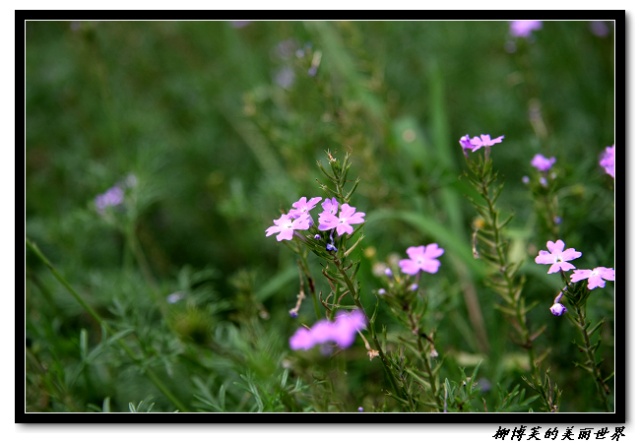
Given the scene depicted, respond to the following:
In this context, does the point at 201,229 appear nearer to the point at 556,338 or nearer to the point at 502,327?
the point at 502,327

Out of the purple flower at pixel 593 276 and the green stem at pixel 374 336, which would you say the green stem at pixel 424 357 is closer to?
the green stem at pixel 374 336

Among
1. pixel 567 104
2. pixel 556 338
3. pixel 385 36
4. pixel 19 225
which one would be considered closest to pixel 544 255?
pixel 556 338

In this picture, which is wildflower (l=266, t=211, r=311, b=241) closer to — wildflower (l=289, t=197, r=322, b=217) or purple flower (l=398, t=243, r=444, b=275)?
wildflower (l=289, t=197, r=322, b=217)

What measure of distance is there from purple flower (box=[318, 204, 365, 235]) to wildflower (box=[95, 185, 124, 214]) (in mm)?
Answer: 965

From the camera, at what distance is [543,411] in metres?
1.31

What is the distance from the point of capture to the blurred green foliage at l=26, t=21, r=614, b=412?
1.52 metres

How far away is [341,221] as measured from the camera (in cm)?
102

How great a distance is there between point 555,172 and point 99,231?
159cm

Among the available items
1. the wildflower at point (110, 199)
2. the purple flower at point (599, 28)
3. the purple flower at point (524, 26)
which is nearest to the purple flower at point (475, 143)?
the purple flower at point (524, 26)

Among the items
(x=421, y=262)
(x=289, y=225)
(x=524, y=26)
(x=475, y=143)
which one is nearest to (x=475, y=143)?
(x=475, y=143)

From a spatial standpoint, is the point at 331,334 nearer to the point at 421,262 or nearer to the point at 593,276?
the point at 421,262

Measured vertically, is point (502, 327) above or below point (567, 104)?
below

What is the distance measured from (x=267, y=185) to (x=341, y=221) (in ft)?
3.80

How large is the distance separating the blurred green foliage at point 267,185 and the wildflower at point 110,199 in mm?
56
